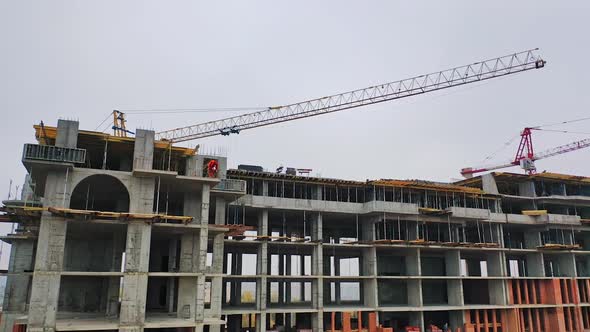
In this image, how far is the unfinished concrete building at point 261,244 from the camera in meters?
39.7

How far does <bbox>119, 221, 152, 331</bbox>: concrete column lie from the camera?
125 feet

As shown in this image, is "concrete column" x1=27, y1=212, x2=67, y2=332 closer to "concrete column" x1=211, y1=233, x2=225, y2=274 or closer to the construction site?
the construction site

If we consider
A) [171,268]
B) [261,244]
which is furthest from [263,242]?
[171,268]

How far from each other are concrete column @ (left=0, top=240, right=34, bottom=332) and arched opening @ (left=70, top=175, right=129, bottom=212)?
10.1 meters

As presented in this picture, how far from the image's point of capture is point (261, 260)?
53.6m

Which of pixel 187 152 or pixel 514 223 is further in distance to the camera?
pixel 514 223

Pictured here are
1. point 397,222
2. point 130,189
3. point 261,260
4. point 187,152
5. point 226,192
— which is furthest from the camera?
point 397,222

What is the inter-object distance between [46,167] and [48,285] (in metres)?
9.98

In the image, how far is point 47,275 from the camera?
123 feet

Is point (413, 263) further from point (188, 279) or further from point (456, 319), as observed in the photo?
point (188, 279)

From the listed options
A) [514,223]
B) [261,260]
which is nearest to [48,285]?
[261,260]

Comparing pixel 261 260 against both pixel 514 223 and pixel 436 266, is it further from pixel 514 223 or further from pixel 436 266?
pixel 514 223

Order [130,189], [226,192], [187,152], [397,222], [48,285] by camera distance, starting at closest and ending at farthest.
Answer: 1. [48,285]
2. [130,189]
3. [187,152]
4. [226,192]
5. [397,222]

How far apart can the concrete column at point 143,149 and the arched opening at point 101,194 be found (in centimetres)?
294
